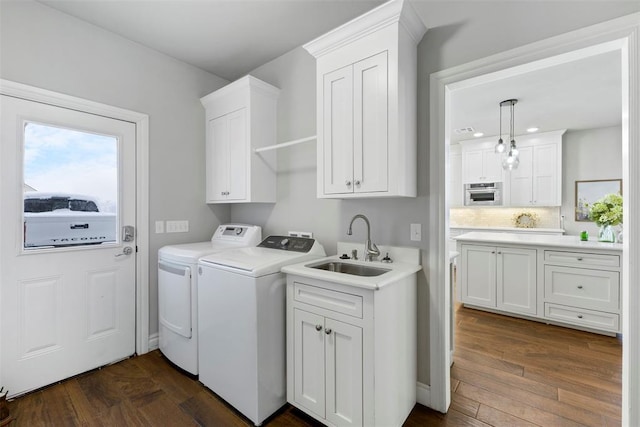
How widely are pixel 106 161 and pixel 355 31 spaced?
2173mm

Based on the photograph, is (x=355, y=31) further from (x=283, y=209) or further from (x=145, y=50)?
(x=145, y=50)

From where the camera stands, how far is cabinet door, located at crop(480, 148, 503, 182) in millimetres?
5551

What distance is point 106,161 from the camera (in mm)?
2393

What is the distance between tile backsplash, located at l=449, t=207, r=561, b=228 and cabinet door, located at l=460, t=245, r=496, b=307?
2185 mm

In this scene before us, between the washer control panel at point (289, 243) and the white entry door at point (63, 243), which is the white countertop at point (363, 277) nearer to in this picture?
the washer control panel at point (289, 243)

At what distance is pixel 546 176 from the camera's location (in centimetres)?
518

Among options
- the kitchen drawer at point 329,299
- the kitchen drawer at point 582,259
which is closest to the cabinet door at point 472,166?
the kitchen drawer at point 582,259

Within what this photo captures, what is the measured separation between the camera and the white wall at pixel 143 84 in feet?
6.54

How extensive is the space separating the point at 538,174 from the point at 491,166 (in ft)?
2.49

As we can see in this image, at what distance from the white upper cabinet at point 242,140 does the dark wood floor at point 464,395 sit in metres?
1.56

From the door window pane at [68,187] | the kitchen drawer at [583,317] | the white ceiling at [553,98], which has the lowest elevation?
the kitchen drawer at [583,317]

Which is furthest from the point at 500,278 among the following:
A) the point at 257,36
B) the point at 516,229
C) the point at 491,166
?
the point at 257,36

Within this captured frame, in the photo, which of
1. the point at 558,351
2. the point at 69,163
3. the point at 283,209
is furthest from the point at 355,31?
the point at 558,351

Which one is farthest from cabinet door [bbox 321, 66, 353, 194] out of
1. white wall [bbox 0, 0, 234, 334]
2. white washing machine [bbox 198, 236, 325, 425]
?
white wall [bbox 0, 0, 234, 334]
